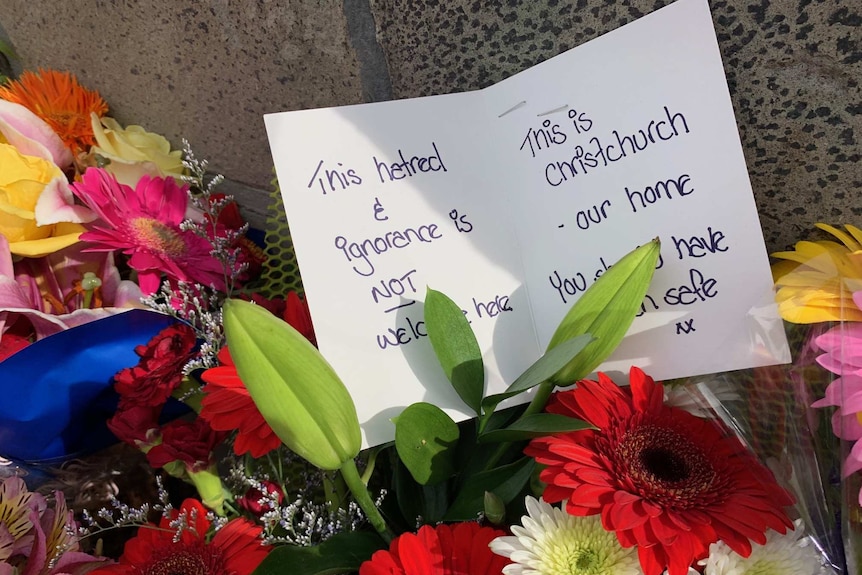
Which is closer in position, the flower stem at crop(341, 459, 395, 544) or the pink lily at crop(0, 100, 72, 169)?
the flower stem at crop(341, 459, 395, 544)

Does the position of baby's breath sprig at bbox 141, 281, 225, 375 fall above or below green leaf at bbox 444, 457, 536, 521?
above

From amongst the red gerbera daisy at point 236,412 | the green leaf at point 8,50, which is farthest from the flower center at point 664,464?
the green leaf at point 8,50

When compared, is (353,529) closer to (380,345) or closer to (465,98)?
(380,345)

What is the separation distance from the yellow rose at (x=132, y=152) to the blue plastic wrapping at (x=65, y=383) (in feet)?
0.63

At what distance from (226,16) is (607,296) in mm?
453

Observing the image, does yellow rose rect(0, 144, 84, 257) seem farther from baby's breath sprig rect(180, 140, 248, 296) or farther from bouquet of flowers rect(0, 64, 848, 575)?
baby's breath sprig rect(180, 140, 248, 296)

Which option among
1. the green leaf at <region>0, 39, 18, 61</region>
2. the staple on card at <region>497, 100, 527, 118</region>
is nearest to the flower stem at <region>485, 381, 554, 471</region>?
the staple on card at <region>497, 100, 527, 118</region>

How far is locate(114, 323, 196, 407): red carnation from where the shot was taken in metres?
0.48

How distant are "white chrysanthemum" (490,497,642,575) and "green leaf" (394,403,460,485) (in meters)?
0.08

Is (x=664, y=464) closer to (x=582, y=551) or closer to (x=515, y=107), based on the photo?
(x=582, y=551)

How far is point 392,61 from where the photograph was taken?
0.52 m

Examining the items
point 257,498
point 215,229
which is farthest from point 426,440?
point 215,229

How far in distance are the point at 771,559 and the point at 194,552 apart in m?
0.37

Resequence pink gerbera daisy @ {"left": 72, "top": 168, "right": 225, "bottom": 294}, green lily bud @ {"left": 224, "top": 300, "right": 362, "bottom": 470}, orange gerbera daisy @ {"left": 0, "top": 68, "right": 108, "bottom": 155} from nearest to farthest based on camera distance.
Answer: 1. green lily bud @ {"left": 224, "top": 300, "right": 362, "bottom": 470}
2. pink gerbera daisy @ {"left": 72, "top": 168, "right": 225, "bottom": 294}
3. orange gerbera daisy @ {"left": 0, "top": 68, "right": 108, "bottom": 155}
